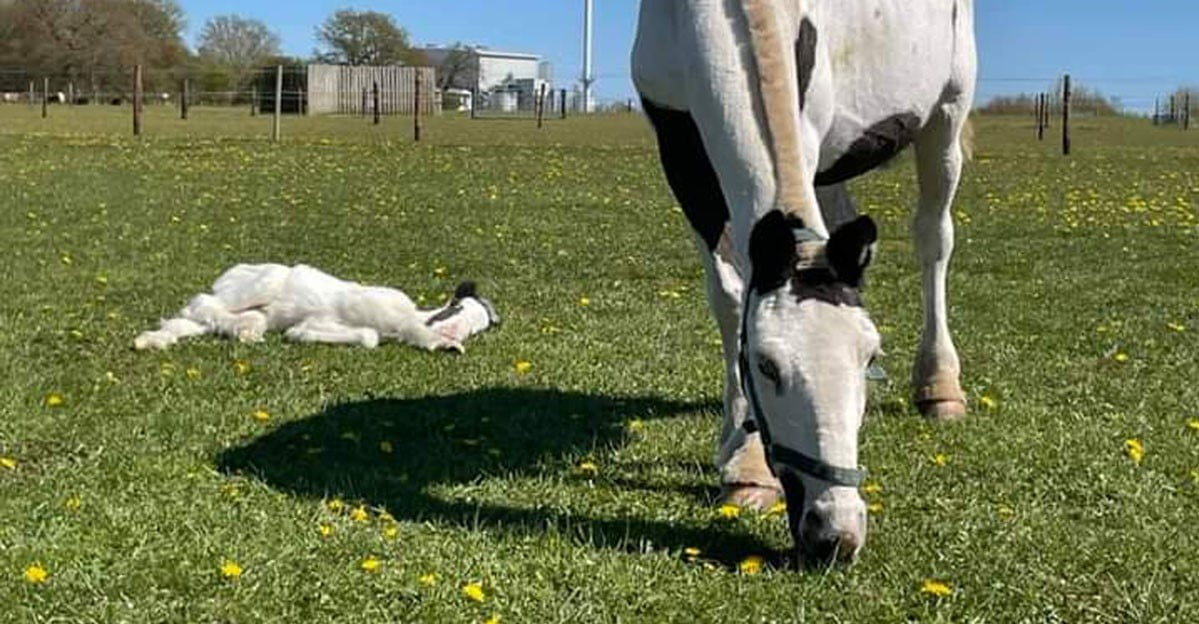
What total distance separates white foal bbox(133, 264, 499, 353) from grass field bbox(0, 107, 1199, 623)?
162 mm

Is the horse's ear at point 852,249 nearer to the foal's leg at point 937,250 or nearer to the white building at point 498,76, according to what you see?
the foal's leg at point 937,250

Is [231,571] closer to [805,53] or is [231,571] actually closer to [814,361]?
[814,361]

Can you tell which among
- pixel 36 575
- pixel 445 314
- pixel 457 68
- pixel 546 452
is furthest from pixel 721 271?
pixel 457 68

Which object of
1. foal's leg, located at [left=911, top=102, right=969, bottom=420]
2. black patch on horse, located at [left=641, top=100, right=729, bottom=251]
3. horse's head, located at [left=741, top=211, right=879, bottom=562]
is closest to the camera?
horse's head, located at [left=741, top=211, right=879, bottom=562]

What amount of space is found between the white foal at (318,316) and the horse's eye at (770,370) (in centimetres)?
370

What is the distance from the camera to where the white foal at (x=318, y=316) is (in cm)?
679

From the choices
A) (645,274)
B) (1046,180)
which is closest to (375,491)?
(645,274)

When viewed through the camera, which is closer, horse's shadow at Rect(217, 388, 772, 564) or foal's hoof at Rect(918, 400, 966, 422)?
horse's shadow at Rect(217, 388, 772, 564)

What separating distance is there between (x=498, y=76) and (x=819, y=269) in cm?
11712

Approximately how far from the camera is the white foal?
6785 mm

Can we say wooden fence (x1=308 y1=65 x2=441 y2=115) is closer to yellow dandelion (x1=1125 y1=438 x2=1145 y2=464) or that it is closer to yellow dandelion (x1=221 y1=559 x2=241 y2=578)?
yellow dandelion (x1=1125 y1=438 x2=1145 y2=464)

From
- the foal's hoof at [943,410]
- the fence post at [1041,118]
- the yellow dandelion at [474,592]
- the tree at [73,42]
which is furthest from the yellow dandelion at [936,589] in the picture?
the tree at [73,42]

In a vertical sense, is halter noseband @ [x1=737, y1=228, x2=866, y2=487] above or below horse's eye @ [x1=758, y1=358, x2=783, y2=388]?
below

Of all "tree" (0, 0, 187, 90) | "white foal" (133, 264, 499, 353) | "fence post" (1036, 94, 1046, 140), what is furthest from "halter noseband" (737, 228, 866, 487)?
"tree" (0, 0, 187, 90)
